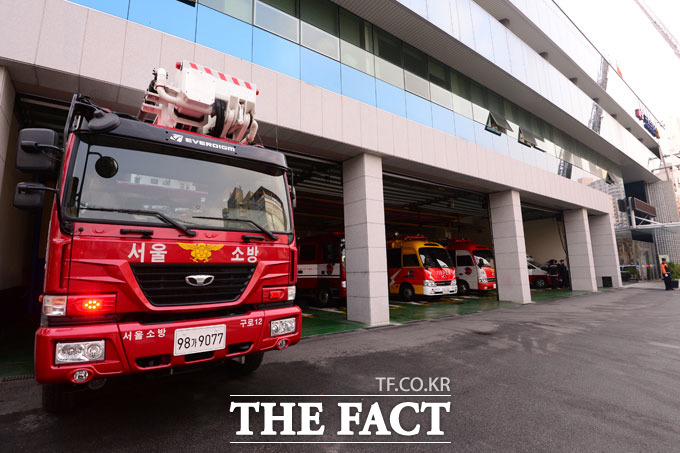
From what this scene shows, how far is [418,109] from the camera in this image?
10.0 m

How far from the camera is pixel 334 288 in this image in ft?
37.8

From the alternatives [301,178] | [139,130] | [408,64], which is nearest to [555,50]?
[408,64]

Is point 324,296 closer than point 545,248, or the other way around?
point 324,296

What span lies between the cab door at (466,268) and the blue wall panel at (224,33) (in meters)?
13.0

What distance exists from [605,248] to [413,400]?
877 inches

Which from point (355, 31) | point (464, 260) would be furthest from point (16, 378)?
point (464, 260)

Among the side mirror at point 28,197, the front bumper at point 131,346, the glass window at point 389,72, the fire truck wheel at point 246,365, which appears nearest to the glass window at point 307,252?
the glass window at point 389,72

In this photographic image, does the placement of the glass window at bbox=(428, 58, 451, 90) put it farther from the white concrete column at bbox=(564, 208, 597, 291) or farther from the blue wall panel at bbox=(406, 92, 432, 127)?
the white concrete column at bbox=(564, 208, 597, 291)

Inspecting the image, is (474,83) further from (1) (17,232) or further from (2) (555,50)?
(1) (17,232)

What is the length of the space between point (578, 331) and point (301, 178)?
854 centimetres

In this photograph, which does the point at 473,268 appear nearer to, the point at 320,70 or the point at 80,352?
the point at 320,70

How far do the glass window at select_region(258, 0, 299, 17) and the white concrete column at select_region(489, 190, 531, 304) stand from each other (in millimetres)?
10196

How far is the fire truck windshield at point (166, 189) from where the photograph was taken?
8.97 feet

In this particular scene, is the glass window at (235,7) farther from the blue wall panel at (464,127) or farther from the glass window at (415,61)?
the blue wall panel at (464,127)
